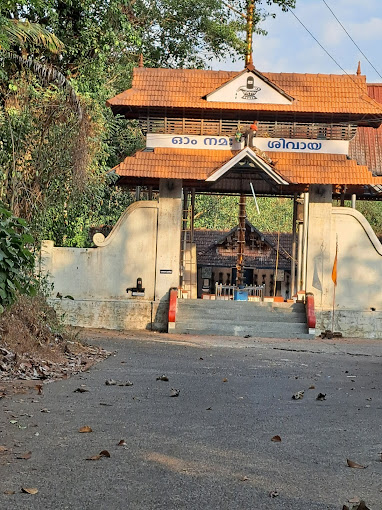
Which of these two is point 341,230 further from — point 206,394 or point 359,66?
point 206,394

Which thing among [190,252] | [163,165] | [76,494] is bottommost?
[76,494]

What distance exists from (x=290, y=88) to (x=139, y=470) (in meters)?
20.0

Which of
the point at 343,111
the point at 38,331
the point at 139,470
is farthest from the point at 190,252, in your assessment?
the point at 139,470

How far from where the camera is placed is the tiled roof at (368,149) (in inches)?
1344

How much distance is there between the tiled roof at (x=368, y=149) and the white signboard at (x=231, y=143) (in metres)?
9.16

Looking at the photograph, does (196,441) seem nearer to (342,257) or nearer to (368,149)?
(342,257)

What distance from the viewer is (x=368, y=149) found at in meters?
34.8

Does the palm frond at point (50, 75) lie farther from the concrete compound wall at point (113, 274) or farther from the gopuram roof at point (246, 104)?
the concrete compound wall at point (113, 274)

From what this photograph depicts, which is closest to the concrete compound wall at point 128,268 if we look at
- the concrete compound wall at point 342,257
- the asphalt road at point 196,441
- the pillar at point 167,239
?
the pillar at point 167,239

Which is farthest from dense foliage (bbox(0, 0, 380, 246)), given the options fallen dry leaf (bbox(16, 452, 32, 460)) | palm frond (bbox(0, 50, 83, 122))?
fallen dry leaf (bbox(16, 452, 32, 460))

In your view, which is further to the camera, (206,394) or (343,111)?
(343,111)

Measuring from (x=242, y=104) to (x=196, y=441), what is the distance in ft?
57.3

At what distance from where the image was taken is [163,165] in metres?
24.6

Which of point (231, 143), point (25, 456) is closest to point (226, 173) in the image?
point (231, 143)
